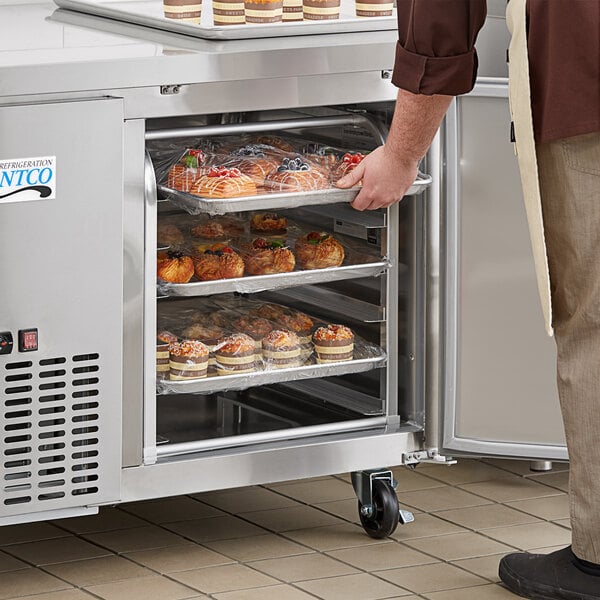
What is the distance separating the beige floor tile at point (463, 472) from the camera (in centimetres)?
376

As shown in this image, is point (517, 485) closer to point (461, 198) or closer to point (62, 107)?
point (461, 198)

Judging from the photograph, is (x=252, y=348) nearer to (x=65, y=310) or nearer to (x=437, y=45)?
(x=65, y=310)

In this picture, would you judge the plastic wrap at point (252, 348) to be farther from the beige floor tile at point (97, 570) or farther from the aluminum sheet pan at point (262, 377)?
the beige floor tile at point (97, 570)

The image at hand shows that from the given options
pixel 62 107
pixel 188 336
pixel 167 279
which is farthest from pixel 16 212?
pixel 188 336

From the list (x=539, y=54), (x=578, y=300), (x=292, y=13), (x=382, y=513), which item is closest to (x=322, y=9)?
(x=292, y=13)

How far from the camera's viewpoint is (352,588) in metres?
3.04

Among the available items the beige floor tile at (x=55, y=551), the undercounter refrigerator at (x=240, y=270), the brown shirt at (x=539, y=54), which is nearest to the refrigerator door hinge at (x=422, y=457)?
the undercounter refrigerator at (x=240, y=270)

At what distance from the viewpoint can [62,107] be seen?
274cm

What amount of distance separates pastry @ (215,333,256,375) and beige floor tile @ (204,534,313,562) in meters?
0.42

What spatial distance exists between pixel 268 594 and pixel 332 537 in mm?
368

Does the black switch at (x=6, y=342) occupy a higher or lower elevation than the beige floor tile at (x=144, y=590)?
higher

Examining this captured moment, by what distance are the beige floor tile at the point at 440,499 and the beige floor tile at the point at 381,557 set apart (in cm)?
28

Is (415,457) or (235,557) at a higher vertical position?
(415,457)

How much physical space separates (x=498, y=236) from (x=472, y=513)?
753mm
